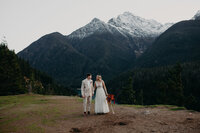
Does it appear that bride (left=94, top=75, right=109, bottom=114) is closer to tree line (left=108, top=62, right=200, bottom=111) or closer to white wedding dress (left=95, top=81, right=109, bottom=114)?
white wedding dress (left=95, top=81, right=109, bottom=114)

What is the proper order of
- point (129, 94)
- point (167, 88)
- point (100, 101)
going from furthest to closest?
point (129, 94)
point (167, 88)
point (100, 101)

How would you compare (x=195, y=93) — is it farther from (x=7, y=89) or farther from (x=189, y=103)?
(x=7, y=89)

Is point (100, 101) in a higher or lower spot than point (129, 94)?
higher

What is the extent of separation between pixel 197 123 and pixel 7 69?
2009 inches

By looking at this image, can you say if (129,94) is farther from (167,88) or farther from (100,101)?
(100,101)

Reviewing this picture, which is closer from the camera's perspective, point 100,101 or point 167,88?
point 100,101

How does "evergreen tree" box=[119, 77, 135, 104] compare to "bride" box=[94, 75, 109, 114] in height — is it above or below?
below

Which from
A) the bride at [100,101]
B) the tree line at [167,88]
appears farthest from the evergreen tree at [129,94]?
the bride at [100,101]

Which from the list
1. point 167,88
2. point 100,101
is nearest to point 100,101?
point 100,101

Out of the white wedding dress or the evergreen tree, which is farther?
the evergreen tree

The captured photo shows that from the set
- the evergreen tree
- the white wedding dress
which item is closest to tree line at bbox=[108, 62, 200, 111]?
the evergreen tree

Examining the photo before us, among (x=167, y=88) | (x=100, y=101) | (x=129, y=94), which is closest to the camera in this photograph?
(x=100, y=101)

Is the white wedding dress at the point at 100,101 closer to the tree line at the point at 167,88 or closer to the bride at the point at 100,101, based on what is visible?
the bride at the point at 100,101

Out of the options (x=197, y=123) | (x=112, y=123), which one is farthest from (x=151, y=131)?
(x=197, y=123)
